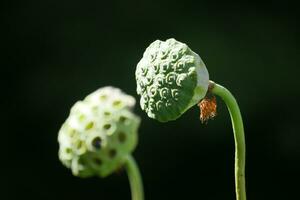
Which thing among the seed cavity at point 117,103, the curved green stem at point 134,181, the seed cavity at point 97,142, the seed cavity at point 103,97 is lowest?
the curved green stem at point 134,181

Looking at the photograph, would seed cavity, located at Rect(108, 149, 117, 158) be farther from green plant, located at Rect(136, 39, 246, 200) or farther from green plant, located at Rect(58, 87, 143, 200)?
green plant, located at Rect(136, 39, 246, 200)

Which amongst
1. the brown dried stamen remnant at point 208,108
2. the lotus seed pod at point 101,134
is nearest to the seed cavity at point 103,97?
the lotus seed pod at point 101,134

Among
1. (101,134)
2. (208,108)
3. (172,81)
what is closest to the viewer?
(101,134)

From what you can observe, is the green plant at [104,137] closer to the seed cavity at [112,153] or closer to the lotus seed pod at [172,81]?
the seed cavity at [112,153]

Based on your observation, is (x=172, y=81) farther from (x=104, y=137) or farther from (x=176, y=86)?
(x=104, y=137)

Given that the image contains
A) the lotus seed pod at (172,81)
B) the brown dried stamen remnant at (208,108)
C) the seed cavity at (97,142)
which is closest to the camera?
the seed cavity at (97,142)

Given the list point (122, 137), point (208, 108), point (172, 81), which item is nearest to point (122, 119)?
point (122, 137)
